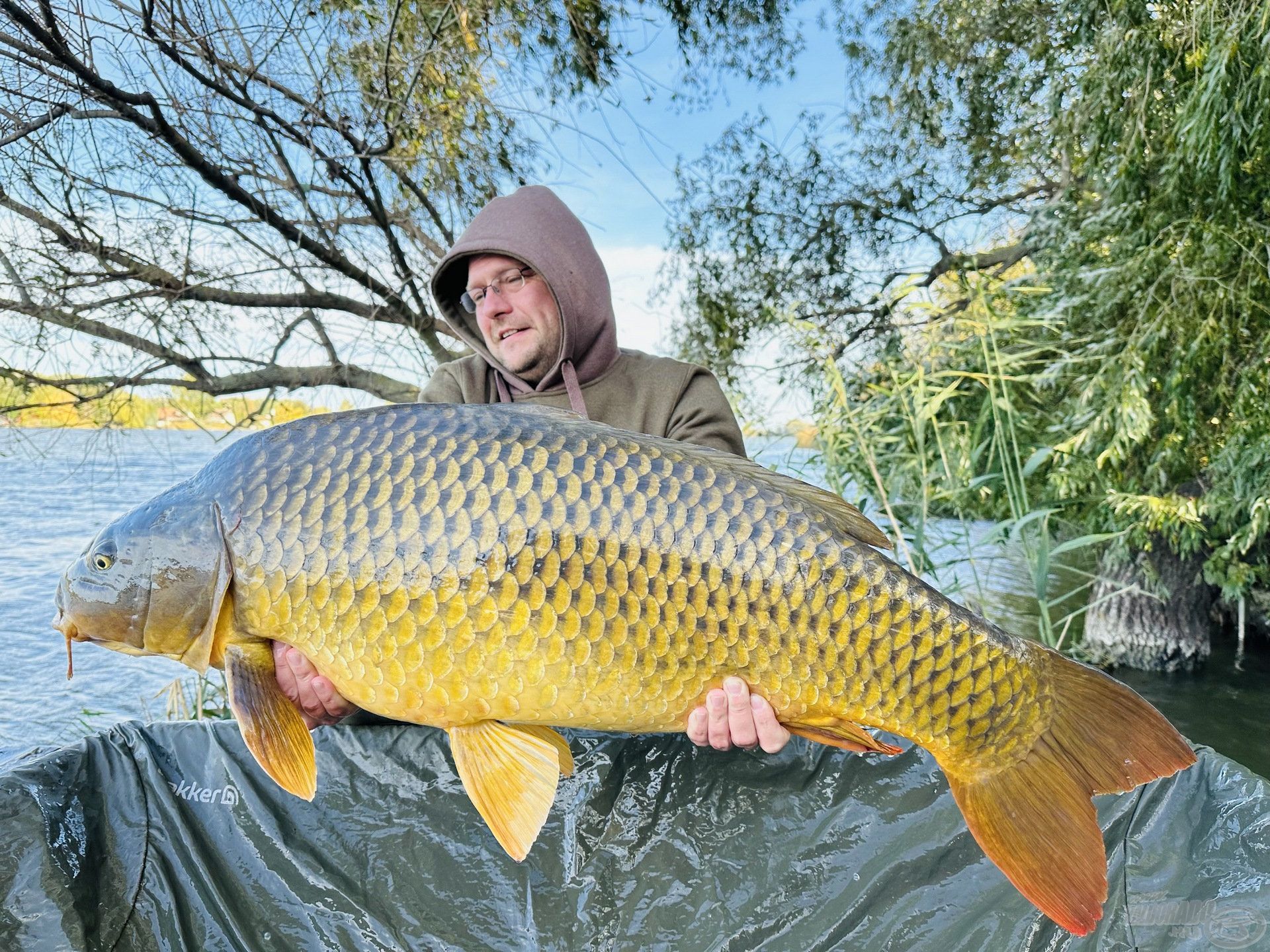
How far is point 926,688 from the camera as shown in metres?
1.02

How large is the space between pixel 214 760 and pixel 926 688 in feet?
3.85

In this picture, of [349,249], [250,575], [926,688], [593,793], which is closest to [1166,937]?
[926,688]

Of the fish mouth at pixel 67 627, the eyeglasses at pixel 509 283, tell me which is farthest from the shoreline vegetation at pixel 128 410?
the fish mouth at pixel 67 627

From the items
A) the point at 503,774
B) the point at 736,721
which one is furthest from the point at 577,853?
the point at 736,721

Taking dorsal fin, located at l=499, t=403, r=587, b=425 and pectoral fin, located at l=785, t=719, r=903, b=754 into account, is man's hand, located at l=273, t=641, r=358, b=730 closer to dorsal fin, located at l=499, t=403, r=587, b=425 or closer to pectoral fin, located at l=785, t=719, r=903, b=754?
dorsal fin, located at l=499, t=403, r=587, b=425

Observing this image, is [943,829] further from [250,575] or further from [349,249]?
[349,249]

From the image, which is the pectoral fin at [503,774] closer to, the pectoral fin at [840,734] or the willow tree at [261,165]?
the pectoral fin at [840,734]

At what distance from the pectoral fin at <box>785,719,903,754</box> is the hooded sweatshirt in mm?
686

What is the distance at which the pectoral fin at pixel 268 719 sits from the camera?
1.05 m

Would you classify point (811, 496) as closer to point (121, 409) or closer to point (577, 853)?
point (577, 853)

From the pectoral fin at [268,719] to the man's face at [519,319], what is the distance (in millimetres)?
828

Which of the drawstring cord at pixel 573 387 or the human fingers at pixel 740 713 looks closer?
the human fingers at pixel 740 713

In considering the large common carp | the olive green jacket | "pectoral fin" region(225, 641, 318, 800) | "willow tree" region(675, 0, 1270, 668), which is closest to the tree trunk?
"willow tree" region(675, 0, 1270, 668)
